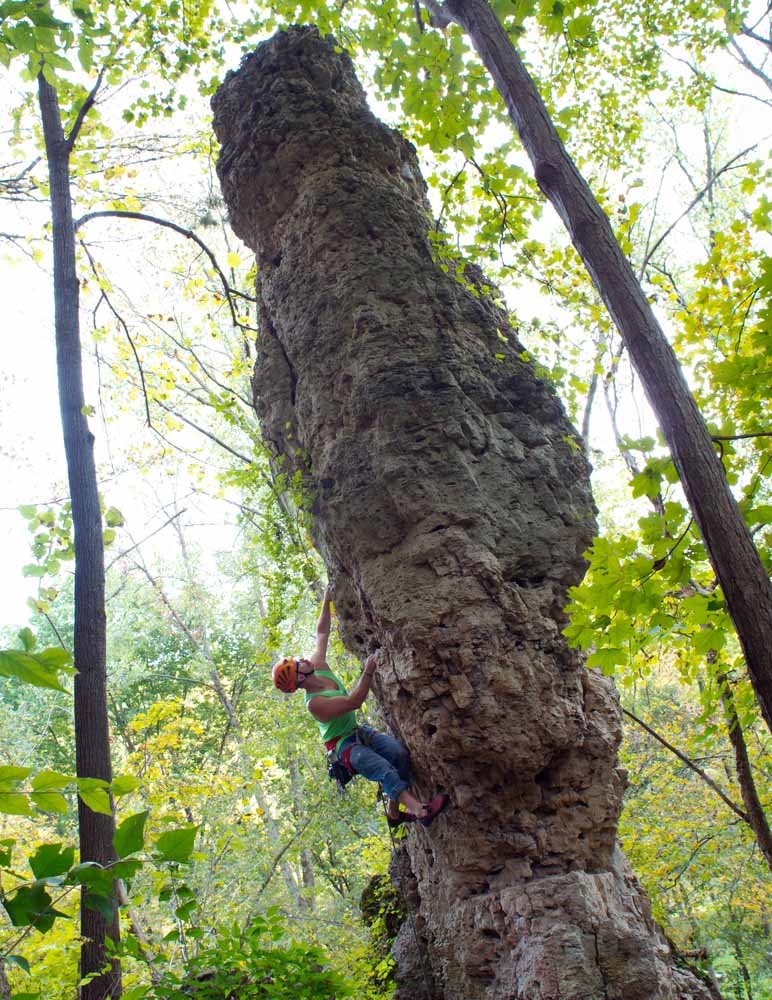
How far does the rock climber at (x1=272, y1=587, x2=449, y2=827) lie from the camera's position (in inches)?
176

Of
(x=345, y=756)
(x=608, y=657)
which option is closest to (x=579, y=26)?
(x=608, y=657)

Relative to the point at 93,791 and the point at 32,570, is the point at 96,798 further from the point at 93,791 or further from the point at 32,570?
the point at 32,570

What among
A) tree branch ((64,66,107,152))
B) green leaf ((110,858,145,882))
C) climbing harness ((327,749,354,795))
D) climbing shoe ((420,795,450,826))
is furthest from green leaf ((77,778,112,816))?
tree branch ((64,66,107,152))

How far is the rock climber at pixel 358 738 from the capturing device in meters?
4.46

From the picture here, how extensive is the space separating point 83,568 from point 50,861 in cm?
444

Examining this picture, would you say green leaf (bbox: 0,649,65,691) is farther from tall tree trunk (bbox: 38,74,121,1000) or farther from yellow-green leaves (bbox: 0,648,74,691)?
tall tree trunk (bbox: 38,74,121,1000)

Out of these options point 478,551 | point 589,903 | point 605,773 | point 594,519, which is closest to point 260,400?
point 478,551

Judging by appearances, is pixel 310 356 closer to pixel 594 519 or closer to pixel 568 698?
pixel 594 519

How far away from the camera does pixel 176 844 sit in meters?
1.27

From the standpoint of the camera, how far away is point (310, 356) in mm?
5199

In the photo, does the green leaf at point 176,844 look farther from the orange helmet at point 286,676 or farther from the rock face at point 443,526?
the orange helmet at point 286,676

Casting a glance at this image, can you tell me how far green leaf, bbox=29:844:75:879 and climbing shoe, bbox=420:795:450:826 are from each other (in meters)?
3.43

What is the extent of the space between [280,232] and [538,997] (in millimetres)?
5624

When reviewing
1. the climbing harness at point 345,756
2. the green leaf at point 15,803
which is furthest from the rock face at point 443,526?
the green leaf at point 15,803
